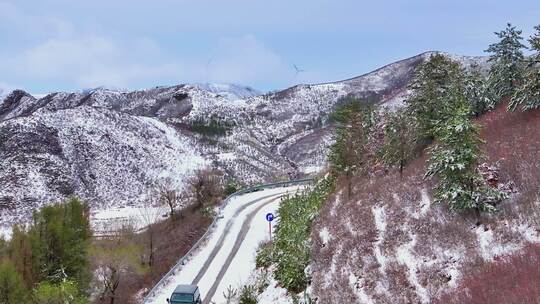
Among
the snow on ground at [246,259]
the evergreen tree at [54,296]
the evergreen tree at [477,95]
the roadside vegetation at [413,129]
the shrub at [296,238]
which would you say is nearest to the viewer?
the shrub at [296,238]

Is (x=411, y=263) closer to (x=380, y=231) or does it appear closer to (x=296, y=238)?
(x=380, y=231)

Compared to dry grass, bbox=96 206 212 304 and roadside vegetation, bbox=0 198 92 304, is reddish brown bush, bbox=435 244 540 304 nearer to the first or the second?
dry grass, bbox=96 206 212 304

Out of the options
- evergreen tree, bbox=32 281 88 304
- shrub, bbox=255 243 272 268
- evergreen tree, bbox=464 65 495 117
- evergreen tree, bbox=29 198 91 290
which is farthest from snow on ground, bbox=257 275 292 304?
evergreen tree, bbox=29 198 91 290

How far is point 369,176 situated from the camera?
33.5m

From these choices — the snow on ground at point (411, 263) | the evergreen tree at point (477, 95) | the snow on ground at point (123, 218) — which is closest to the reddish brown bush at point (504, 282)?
the snow on ground at point (411, 263)

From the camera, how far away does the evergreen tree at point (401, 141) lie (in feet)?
97.1

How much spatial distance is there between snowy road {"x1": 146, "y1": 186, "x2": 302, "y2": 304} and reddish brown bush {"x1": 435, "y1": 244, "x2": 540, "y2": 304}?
15.0 metres

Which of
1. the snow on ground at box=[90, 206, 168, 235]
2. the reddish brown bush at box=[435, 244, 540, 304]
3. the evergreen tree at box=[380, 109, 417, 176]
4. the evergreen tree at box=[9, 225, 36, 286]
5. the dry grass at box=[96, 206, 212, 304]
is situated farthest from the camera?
the snow on ground at box=[90, 206, 168, 235]

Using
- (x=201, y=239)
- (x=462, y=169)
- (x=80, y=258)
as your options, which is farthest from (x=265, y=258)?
(x=80, y=258)

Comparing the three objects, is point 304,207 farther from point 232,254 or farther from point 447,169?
point 447,169

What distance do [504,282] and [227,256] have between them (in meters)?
22.8

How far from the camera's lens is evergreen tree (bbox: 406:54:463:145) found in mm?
29781

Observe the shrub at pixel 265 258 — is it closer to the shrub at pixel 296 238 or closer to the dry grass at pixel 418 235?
the shrub at pixel 296 238

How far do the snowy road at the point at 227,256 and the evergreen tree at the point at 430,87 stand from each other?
45.6ft
